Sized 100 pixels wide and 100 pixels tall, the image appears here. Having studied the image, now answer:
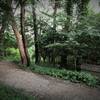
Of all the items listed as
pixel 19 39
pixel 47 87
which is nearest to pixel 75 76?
pixel 47 87

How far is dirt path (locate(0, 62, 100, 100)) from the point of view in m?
6.35

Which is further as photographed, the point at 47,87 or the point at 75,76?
the point at 75,76

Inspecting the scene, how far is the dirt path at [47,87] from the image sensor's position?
6354 millimetres

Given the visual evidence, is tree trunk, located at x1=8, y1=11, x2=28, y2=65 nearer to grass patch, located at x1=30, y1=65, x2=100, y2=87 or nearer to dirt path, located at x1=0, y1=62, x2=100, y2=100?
grass patch, located at x1=30, y1=65, x2=100, y2=87

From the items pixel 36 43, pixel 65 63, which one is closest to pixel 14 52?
pixel 36 43

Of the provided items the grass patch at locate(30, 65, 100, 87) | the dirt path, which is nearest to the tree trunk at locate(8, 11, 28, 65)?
the grass patch at locate(30, 65, 100, 87)

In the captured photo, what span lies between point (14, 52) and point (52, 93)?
10.5 meters

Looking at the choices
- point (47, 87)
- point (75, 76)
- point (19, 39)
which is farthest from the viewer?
point (19, 39)

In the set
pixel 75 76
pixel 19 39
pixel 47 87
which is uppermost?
pixel 19 39

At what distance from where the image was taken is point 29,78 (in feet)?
26.9

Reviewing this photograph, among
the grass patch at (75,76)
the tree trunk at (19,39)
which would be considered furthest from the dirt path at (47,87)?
the tree trunk at (19,39)

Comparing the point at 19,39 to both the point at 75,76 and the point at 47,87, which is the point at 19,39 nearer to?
the point at 75,76

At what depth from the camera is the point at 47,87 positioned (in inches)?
283

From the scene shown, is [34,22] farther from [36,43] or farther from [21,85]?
[21,85]
